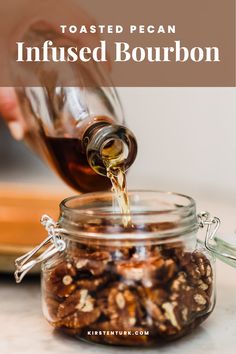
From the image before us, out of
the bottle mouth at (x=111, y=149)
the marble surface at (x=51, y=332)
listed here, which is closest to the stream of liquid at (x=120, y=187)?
the bottle mouth at (x=111, y=149)

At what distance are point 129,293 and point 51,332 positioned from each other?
0.12 metres

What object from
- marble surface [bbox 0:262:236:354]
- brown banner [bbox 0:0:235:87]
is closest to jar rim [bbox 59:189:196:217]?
marble surface [bbox 0:262:236:354]

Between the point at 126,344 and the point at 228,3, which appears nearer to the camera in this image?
the point at 126,344

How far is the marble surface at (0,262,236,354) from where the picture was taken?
59 centimetres

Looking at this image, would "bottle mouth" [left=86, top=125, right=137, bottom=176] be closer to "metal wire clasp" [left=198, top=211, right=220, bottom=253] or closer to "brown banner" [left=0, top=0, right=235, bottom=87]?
"metal wire clasp" [left=198, top=211, right=220, bottom=253]

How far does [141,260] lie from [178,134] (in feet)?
2.97

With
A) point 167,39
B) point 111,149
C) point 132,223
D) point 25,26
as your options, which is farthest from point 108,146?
point 167,39

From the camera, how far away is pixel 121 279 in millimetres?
565

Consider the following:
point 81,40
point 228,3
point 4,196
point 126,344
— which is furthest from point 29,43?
point 228,3

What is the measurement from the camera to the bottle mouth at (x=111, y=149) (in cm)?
66

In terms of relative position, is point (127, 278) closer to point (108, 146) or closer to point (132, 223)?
point (132, 223)

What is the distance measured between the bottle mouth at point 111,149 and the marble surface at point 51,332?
18 centimetres

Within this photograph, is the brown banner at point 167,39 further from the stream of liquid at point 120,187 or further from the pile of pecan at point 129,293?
the pile of pecan at point 129,293

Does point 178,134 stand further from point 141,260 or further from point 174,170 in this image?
point 141,260
